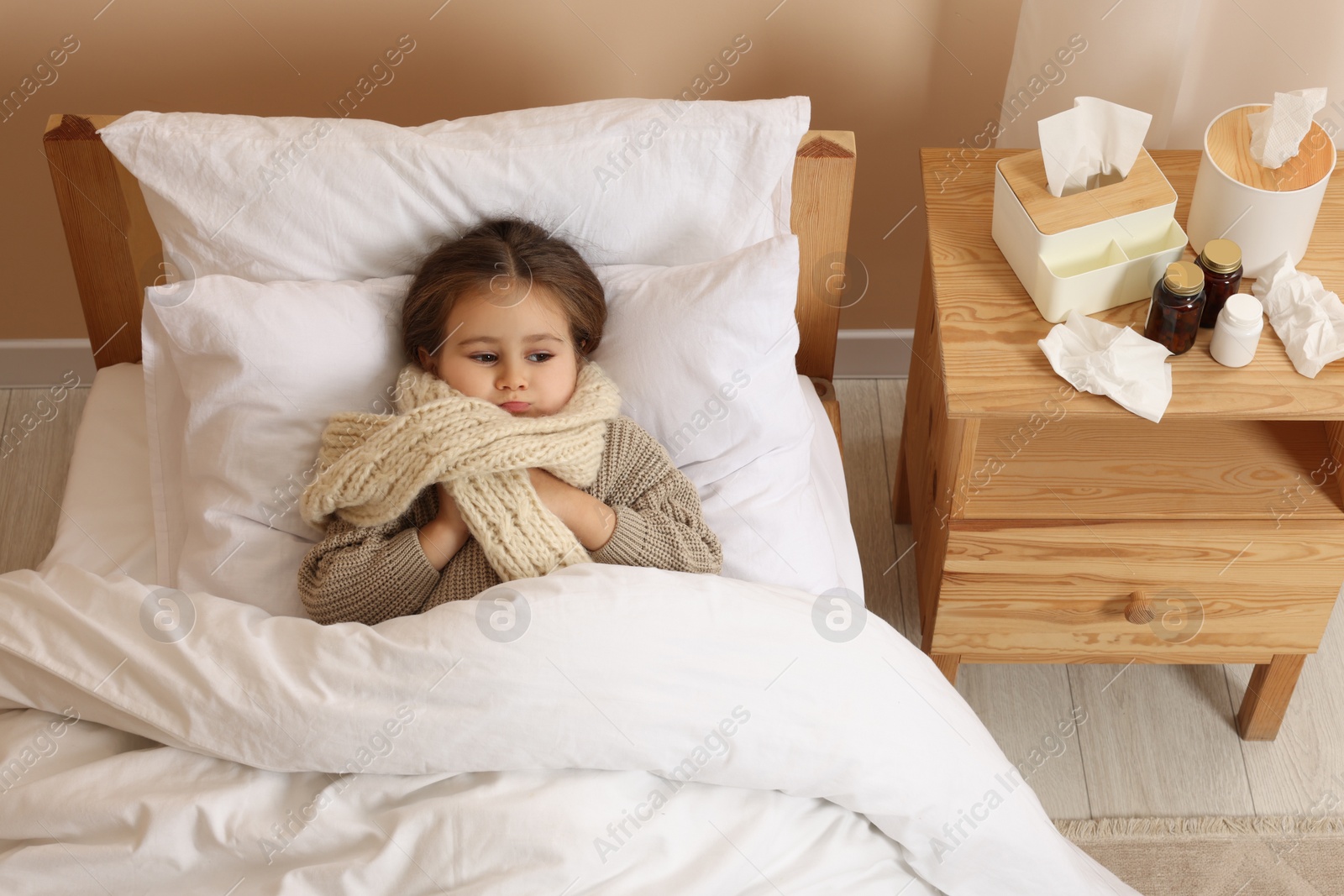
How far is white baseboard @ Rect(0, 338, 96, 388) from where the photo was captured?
1.95m

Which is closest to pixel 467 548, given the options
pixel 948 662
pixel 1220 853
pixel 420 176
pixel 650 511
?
pixel 650 511

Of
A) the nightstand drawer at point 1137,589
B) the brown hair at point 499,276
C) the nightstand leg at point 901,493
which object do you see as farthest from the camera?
the nightstand leg at point 901,493

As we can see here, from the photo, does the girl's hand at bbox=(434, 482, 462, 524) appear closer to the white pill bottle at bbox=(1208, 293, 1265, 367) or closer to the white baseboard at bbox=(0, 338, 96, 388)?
the white pill bottle at bbox=(1208, 293, 1265, 367)

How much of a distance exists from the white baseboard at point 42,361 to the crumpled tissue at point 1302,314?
1.76 metres

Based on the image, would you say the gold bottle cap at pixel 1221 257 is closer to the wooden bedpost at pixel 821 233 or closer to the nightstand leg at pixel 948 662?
the wooden bedpost at pixel 821 233

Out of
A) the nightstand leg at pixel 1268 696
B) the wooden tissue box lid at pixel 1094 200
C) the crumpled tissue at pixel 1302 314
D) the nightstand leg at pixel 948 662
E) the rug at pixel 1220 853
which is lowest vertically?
the rug at pixel 1220 853

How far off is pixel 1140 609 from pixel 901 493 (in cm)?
48

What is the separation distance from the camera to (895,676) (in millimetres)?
1128

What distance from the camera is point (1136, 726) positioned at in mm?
1639

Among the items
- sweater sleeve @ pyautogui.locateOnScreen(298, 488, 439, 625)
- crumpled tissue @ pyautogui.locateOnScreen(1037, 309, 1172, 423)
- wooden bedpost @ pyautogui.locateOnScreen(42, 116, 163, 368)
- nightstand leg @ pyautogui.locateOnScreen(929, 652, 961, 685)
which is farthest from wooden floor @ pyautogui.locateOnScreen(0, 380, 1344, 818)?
sweater sleeve @ pyautogui.locateOnScreen(298, 488, 439, 625)

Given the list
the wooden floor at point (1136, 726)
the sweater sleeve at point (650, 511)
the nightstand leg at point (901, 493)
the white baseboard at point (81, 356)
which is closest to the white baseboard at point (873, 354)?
the white baseboard at point (81, 356)

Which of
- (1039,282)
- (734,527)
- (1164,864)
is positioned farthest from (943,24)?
(1164,864)

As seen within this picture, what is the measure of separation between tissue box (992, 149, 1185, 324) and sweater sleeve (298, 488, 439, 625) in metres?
0.73

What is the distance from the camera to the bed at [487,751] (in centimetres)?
100
